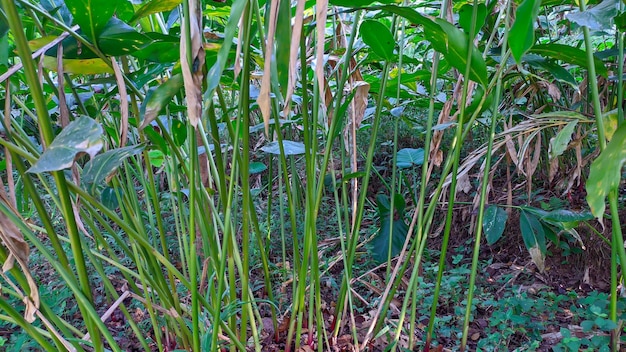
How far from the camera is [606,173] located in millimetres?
591

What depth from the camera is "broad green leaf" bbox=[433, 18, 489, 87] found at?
690mm

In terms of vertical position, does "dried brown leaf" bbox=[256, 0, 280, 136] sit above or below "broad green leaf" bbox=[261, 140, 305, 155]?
above

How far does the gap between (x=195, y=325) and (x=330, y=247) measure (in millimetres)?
940

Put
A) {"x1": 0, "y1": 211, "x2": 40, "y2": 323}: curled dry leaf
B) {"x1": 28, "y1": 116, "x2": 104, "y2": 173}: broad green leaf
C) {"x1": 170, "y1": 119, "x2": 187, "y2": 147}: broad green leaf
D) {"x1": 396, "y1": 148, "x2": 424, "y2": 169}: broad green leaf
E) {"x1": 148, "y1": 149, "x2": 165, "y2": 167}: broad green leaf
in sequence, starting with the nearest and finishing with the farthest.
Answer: {"x1": 28, "y1": 116, "x2": 104, "y2": 173}: broad green leaf → {"x1": 0, "y1": 211, "x2": 40, "y2": 323}: curled dry leaf → {"x1": 170, "y1": 119, "x2": 187, "y2": 147}: broad green leaf → {"x1": 148, "y1": 149, "x2": 165, "y2": 167}: broad green leaf → {"x1": 396, "y1": 148, "x2": 424, "y2": 169}: broad green leaf

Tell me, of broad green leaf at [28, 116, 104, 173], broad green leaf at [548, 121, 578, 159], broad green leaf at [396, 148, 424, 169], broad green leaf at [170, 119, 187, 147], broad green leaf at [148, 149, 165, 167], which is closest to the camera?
broad green leaf at [28, 116, 104, 173]

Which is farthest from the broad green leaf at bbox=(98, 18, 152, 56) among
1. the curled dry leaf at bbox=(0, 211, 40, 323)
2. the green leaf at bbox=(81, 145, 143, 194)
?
the curled dry leaf at bbox=(0, 211, 40, 323)

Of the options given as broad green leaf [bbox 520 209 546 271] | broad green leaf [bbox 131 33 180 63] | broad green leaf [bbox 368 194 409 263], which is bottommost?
broad green leaf [bbox 368 194 409 263]

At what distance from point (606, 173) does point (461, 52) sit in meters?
0.28

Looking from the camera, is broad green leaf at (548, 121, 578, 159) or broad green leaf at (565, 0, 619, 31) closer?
broad green leaf at (565, 0, 619, 31)

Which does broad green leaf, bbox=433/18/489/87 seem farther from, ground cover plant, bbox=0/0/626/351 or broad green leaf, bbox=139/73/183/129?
broad green leaf, bbox=139/73/183/129

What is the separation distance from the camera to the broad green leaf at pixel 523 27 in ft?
1.92

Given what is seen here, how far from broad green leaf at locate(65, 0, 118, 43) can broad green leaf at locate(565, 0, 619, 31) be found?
63 cm

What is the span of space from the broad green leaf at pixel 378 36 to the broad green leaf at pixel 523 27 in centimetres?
24

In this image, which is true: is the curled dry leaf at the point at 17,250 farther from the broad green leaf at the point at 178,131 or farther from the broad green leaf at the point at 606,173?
the broad green leaf at the point at 606,173
